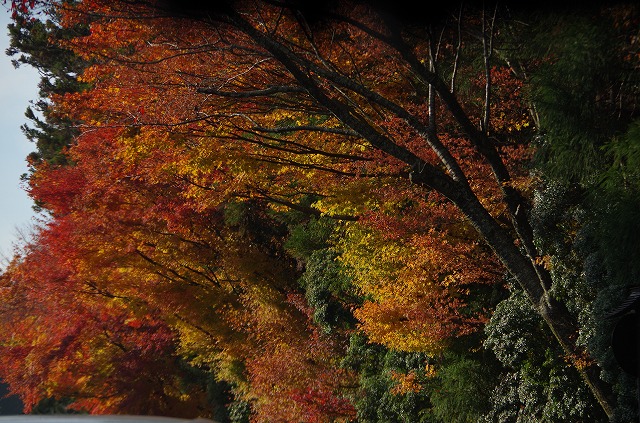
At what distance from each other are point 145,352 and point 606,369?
21.0 metres

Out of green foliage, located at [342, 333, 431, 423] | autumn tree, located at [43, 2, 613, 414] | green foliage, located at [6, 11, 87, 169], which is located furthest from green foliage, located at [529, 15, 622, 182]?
green foliage, located at [6, 11, 87, 169]

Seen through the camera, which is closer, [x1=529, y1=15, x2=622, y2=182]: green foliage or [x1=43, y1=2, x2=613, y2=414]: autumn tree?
[x1=529, y1=15, x2=622, y2=182]: green foliage

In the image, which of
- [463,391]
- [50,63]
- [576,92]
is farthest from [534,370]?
[50,63]

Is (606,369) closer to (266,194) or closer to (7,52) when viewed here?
(266,194)

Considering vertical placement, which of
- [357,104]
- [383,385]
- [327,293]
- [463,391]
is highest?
[327,293]

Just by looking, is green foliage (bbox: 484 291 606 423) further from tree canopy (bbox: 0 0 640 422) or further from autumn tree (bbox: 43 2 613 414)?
autumn tree (bbox: 43 2 613 414)

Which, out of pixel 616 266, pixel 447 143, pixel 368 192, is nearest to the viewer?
pixel 616 266

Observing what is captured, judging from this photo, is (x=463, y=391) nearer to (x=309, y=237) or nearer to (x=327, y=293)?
(x=327, y=293)

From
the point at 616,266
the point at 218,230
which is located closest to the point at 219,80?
the point at 616,266

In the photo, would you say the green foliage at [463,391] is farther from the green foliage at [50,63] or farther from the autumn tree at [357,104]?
the green foliage at [50,63]

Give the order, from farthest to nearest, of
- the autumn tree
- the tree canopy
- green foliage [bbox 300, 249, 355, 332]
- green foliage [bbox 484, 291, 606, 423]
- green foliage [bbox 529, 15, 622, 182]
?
green foliage [bbox 300, 249, 355, 332]
green foliage [bbox 484, 291, 606, 423]
the autumn tree
the tree canopy
green foliage [bbox 529, 15, 622, 182]

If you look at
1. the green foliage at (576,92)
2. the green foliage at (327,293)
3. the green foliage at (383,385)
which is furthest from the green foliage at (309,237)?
the green foliage at (576,92)

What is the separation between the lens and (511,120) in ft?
48.7

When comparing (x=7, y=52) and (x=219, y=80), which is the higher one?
(x=7, y=52)
